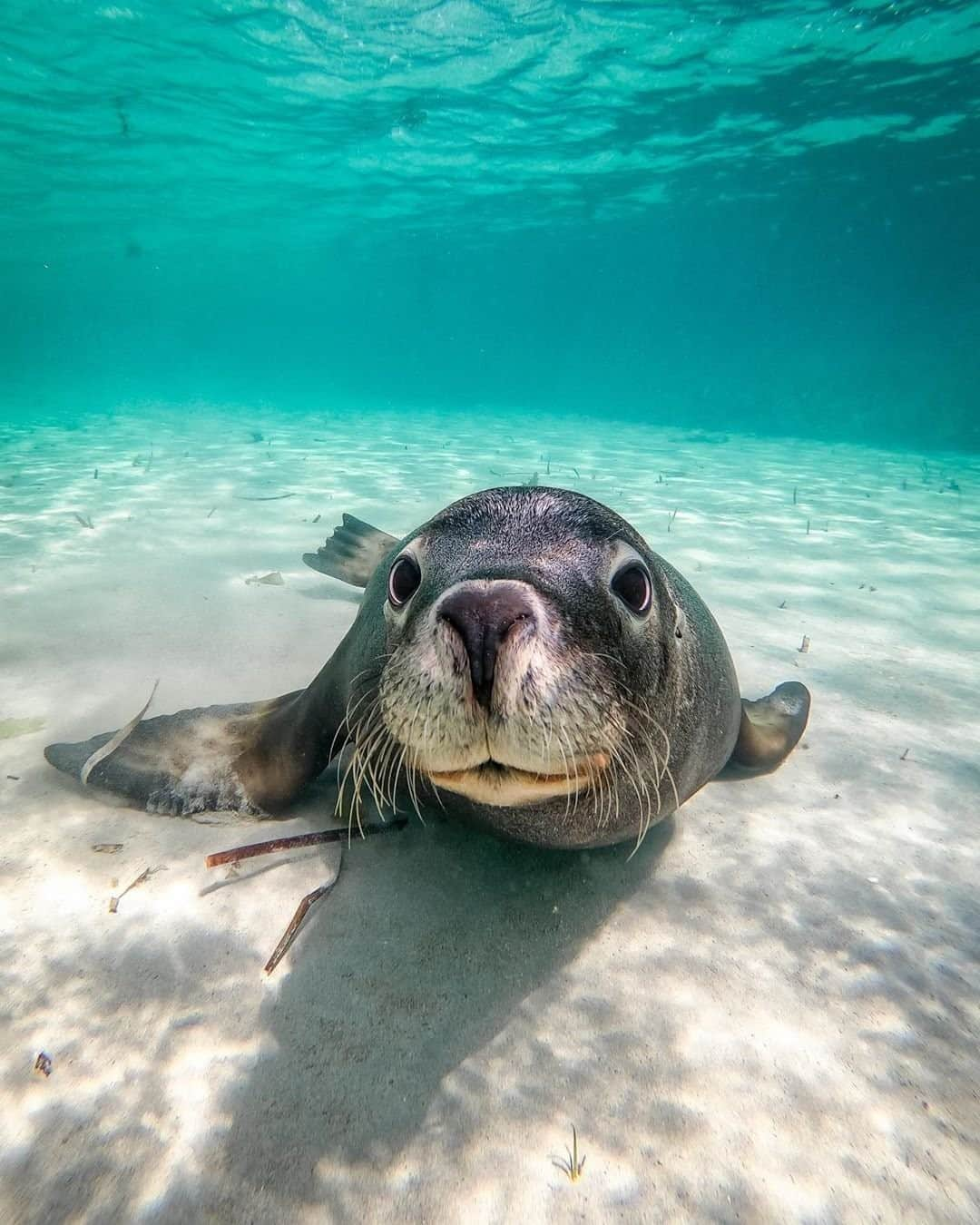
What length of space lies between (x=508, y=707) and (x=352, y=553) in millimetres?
3923

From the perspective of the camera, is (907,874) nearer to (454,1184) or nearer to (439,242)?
(454,1184)

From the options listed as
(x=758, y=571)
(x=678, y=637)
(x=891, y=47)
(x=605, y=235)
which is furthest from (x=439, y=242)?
(x=678, y=637)

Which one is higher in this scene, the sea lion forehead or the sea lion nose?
the sea lion forehead

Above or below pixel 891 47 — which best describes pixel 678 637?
below

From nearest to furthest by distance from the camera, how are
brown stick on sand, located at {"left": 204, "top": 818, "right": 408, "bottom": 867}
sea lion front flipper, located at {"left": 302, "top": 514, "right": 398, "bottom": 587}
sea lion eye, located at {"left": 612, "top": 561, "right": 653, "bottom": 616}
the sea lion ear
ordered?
sea lion eye, located at {"left": 612, "top": 561, "right": 653, "bottom": 616} → brown stick on sand, located at {"left": 204, "top": 818, "right": 408, "bottom": 867} → the sea lion ear → sea lion front flipper, located at {"left": 302, "top": 514, "right": 398, "bottom": 587}

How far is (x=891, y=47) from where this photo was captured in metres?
17.6

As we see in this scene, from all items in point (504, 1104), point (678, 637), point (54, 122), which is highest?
Result: point (54, 122)

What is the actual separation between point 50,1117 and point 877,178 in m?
38.4

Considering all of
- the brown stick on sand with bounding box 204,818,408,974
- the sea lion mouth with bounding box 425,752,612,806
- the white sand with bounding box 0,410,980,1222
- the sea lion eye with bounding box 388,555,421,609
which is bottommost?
the white sand with bounding box 0,410,980,1222

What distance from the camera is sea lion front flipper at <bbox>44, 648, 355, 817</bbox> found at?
264 cm

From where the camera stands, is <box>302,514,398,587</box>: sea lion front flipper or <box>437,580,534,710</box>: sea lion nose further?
<box>302,514,398,587</box>: sea lion front flipper

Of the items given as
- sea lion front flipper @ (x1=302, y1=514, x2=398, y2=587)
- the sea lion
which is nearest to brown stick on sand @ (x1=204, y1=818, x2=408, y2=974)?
→ the sea lion

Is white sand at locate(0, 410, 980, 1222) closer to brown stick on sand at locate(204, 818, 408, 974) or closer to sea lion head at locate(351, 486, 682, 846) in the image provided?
brown stick on sand at locate(204, 818, 408, 974)

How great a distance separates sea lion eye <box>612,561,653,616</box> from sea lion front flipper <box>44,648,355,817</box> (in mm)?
1189
